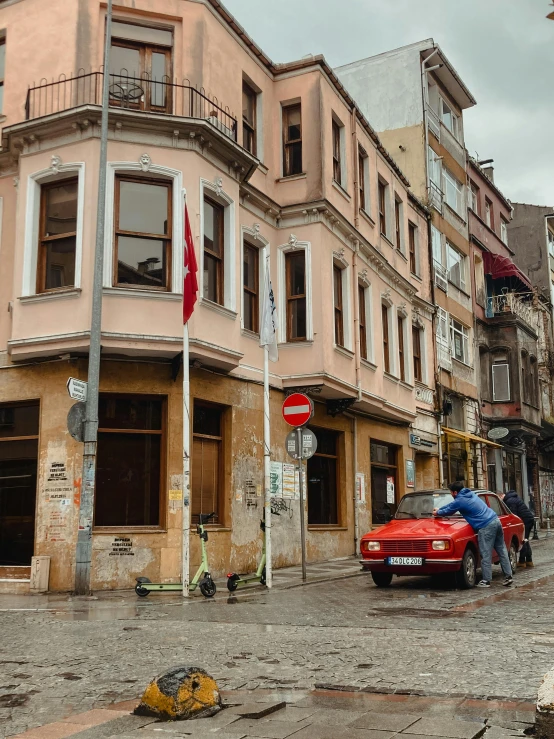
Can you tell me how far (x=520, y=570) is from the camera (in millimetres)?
16844

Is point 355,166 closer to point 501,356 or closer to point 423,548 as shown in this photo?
point 423,548

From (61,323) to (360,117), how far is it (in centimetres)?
1222

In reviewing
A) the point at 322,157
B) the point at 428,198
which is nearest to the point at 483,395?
the point at 428,198

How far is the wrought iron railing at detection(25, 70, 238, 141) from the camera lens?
15.5 m

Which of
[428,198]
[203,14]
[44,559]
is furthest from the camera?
[428,198]

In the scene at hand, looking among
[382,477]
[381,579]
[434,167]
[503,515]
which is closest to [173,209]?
[381,579]

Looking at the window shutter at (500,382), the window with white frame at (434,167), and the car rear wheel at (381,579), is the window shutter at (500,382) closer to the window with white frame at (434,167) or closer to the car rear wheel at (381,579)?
the window with white frame at (434,167)

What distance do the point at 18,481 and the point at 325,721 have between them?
11.6 meters

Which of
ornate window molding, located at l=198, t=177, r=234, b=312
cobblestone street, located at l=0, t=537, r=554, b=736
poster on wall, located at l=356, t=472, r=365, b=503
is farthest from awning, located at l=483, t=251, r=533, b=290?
cobblestone street, located at l=0, t=537, r=554, b=736

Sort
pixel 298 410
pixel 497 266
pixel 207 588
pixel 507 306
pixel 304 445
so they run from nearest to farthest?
1. pixel 207 588
2. pixel 304 445
3. pixel 298 410
4. pixel 497 266
5. pixel 507 306

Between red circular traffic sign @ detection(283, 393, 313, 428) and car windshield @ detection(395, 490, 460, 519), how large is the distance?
2.54 m

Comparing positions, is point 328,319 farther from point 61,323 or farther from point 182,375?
point 61,323

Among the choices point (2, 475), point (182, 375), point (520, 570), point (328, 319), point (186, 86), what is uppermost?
point (186, 86)

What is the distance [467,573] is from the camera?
13.6 m
